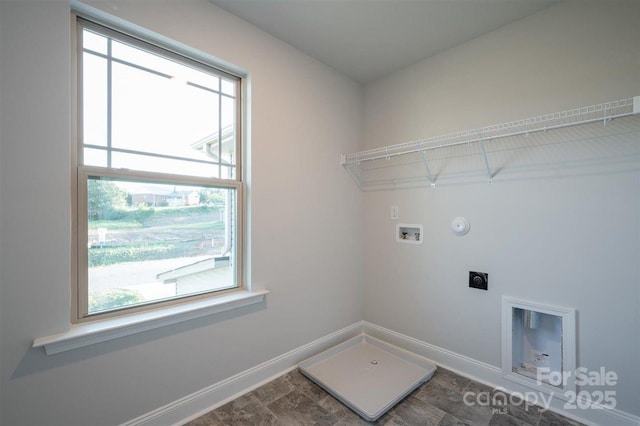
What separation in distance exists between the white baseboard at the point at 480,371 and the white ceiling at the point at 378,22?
2.43 meters

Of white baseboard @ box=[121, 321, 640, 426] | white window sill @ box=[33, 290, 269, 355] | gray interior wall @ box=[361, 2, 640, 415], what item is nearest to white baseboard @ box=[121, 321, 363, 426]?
white baseboard @ box=[121, 321, 640, 426]

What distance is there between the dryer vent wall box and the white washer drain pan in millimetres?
936

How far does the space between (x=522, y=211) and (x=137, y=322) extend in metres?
2.45

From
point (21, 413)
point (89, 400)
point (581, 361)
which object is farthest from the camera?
point (581, 361)

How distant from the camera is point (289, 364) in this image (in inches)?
87.4

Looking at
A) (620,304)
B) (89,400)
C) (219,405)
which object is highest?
(620,304)

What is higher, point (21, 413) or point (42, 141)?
point (42, 141)

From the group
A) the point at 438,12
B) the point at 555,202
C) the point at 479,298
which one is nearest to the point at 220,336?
the point at 479,298

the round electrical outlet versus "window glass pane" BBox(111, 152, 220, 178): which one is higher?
"window glass pane" BBox(111, 152, 220, 178)

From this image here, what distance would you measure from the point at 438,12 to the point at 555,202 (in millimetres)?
1444

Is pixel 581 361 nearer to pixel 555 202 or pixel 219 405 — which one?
pixel 555 202

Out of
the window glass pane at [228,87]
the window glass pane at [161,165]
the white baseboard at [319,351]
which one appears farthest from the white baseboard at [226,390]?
the window glass pane at [228,87]

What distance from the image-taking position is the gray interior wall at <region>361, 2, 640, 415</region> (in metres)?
1.58

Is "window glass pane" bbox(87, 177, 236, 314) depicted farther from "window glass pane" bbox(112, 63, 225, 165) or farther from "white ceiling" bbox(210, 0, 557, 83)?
"white ceiling" bbox(210, 0, 557, 83)
